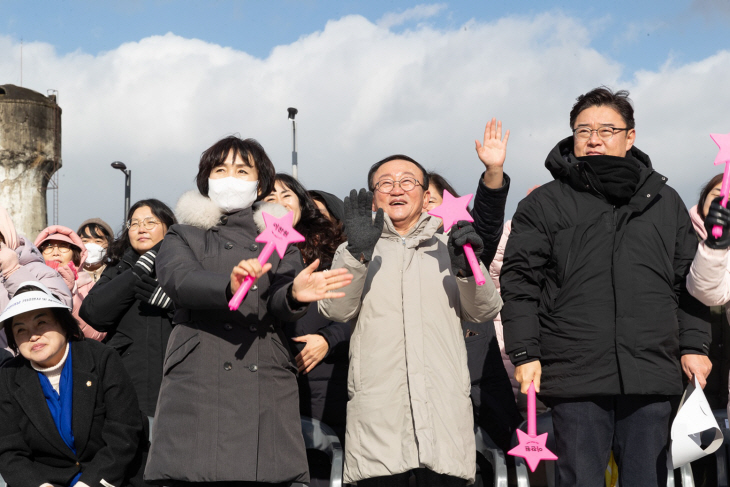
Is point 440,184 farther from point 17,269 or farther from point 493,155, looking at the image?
point 17,269

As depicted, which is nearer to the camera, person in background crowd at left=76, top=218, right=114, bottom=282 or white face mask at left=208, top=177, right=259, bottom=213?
white face mask at left=208, top=177, right=259, bottom=213

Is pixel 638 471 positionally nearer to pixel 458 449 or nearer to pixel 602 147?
pixel 458 449

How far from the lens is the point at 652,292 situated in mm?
3621

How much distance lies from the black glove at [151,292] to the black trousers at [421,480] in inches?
67.1

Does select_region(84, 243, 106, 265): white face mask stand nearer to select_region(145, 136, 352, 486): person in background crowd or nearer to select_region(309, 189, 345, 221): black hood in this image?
select_region(309, 189, 345, 221): black hood

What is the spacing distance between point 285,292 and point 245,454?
73 centimetres

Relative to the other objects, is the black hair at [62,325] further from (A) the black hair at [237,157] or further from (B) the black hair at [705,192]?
(B) the black hair at [705,192]

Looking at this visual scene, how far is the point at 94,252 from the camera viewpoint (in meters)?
8.14

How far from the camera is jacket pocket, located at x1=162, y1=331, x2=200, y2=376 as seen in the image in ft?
A: 11.6

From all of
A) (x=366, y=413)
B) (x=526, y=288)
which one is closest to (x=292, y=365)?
(x=366, y=413)

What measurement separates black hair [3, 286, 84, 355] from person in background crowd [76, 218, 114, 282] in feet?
12.5

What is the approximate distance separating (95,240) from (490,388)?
511 cm

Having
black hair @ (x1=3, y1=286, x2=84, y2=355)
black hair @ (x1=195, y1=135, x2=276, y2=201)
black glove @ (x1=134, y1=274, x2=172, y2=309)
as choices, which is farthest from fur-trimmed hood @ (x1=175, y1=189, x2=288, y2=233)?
black hair @ (x1=3, y1=286, x2=84, y2=355)

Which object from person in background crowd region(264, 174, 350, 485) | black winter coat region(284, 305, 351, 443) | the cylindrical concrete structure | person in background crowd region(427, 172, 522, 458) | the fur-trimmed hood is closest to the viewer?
the fur-trimmed hood
